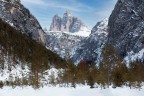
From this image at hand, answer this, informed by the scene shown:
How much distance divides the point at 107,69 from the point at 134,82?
9.67 metres

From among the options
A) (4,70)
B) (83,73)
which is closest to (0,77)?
(4,70)

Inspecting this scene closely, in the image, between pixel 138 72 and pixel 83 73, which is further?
pixel 83 73

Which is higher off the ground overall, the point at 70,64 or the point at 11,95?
the point at 70,64

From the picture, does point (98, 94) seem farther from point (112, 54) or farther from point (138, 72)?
point (138, 72)

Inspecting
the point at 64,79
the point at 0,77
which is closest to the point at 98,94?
the point at 64,79

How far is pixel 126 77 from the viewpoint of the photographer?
382ft

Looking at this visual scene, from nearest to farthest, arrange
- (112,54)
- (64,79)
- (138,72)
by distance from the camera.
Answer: (112,54), (138,72), (64,79)

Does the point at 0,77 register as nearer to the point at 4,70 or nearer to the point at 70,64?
the point at 4,70

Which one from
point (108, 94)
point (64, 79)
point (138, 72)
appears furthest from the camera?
point (64, 79)

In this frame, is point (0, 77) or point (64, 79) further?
point (0, 77)

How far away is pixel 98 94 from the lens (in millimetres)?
81375

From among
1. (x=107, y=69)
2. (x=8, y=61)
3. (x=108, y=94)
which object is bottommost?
(x=108, y=94)

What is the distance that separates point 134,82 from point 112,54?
13.0m

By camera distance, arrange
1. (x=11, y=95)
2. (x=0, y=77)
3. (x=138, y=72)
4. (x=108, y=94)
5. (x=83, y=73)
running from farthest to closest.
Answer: (x=0, y=77) → (x=83, y=73) → (x=138, y=72) → (x=11, y=95) → (x=108, y=94)
